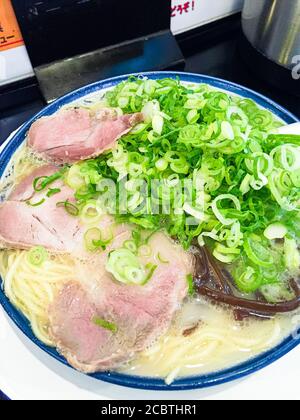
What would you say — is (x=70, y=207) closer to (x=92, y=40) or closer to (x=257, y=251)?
(x=257, y=251)

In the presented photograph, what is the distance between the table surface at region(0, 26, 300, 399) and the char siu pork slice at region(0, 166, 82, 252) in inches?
14.7

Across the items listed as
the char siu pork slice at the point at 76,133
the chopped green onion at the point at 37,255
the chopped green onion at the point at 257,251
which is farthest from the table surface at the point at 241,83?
the char siu pork slice at the point at 76,133

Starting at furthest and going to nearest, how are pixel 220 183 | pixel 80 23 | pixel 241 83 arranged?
pixel 241 83, pixel 80 23, pixel 220 183

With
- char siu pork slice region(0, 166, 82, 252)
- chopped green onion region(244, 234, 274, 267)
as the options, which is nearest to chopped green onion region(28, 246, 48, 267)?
char siu pork slice region(0, 166, 82, 252)

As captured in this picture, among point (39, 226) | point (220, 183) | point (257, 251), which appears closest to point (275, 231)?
point (257, 251)

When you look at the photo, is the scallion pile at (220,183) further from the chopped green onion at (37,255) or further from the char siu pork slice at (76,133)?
the chopped green onion at (37,255)

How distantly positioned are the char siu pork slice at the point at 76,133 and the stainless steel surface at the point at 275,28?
40.1 inches

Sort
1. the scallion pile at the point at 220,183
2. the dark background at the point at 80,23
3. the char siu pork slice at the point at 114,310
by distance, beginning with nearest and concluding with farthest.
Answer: the char siu pork slice at the point at 114,310, the scallion pile at the point at 220,183, the dark background at the point at 80,23

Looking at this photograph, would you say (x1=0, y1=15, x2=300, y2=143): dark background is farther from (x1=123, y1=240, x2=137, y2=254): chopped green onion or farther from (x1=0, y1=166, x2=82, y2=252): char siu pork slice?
(x1=123, y1=240, x2=137, y2=254): chopped green onion

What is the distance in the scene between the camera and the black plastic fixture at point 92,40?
2.07 metres

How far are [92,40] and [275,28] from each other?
3.38ft

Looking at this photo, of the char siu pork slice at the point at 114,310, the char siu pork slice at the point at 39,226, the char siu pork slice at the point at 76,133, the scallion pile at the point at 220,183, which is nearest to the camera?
the char siu pork slice at the point at 114,310

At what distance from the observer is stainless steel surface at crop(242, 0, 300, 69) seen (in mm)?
2066

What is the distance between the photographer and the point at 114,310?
1442 mm
